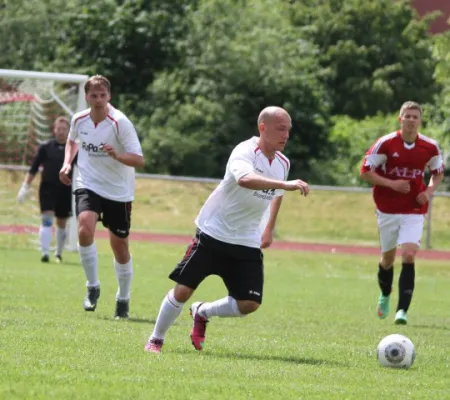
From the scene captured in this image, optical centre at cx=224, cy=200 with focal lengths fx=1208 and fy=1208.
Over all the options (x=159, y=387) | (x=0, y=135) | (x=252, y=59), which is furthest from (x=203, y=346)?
(x=252, y=59)

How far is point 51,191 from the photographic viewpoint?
778 inches

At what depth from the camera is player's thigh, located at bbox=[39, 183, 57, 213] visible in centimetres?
1977

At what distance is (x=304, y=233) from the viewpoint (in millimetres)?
29203

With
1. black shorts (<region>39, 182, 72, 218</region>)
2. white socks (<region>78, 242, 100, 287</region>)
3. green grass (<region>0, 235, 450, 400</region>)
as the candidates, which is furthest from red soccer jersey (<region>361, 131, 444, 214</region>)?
black shorts (<region>39, 182, 72, 218</region>)

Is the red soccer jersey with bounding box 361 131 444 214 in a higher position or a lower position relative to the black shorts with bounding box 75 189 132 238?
higher

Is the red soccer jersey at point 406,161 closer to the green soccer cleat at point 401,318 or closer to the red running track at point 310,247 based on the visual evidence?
the green soccer cleat at point 401,318

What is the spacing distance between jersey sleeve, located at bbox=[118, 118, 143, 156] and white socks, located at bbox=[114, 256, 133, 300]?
44.6 inches

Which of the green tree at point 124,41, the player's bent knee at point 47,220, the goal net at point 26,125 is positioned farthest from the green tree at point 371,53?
the player's bent knee at point 47,220

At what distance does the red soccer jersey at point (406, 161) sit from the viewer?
12.3 meters

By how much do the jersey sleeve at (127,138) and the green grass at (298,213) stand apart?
1810 cm

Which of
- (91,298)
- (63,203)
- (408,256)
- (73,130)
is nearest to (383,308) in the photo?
(408,256)

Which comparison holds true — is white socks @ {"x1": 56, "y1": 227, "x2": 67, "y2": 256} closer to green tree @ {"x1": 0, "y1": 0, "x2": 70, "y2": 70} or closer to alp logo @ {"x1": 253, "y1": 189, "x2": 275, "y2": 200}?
alp logo @ {"x1": 253, "y1": 189, "x2": 275, "y2": 200}

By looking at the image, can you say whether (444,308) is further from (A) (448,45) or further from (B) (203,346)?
(A) (448,45)

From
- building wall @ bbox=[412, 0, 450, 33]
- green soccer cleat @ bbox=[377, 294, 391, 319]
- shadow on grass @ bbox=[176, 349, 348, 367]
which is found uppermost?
building wall @ bbox=[412, 0, 450, 33]
